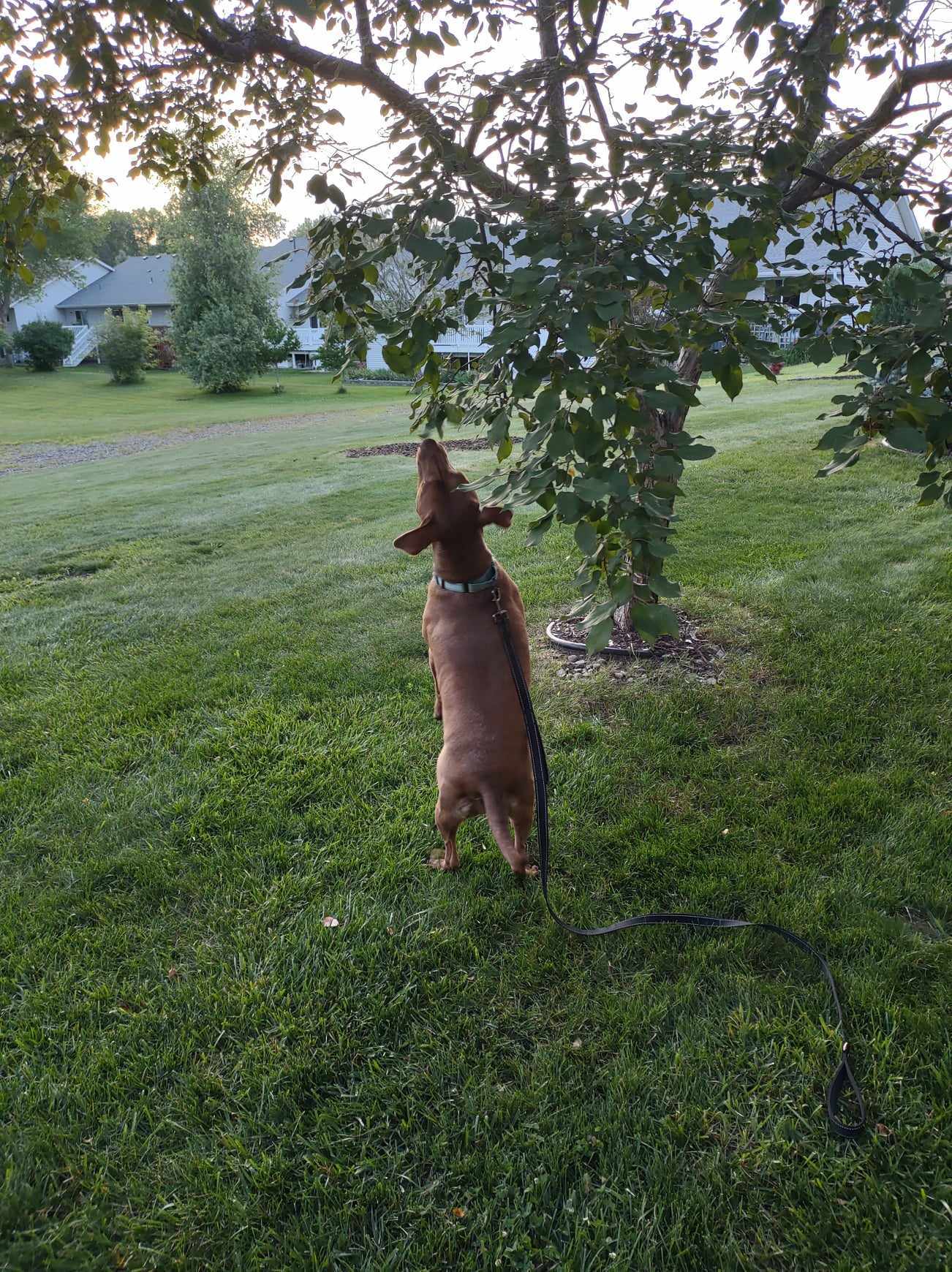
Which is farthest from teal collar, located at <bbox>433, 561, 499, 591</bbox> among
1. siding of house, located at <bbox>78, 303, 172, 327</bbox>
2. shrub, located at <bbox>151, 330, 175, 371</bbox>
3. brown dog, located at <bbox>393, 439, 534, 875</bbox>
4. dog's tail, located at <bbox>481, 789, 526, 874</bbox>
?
siding of house, located at <bbox>78, 303, 172, 327</bbox>

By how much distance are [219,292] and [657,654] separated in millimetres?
38171

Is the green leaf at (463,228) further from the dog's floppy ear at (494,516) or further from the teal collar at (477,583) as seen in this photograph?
the teal collar at (477,583)

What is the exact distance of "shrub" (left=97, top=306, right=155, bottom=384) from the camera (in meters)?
41.6

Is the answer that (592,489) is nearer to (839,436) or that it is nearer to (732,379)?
(732,379)

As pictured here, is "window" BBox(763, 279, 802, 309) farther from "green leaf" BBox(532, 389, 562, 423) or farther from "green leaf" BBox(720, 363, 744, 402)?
"green leaf" BBox(532, 389, 562, 423)

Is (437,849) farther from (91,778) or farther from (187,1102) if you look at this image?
(91,778)

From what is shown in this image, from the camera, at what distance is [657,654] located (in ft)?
15.6

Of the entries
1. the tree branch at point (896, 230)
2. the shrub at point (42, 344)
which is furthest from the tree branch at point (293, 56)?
the shrub at point (42, 344)

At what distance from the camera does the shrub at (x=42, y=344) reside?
152 feet

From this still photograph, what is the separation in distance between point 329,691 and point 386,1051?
2.52 meters

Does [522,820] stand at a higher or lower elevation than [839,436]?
lower

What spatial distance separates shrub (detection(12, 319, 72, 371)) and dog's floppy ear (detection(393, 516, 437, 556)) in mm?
55281

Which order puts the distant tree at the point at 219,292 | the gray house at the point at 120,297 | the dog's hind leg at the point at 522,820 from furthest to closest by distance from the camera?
the gray house at the point at 120,297 → the distant tree at the point at 219,292 → the dog's hind leg at the point at 522,820

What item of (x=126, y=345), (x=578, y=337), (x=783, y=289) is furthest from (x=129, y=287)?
(x=578, y=337)
